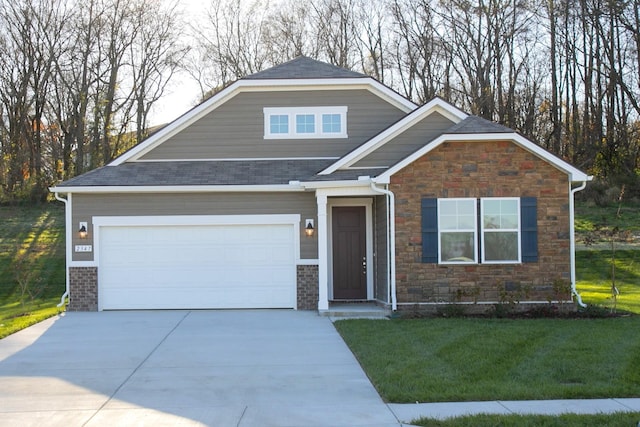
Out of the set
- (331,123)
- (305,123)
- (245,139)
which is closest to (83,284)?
(245,139)

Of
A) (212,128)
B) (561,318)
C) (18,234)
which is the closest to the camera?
(561,318)

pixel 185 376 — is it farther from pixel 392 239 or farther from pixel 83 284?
pixel 83 284

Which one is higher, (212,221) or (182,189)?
(182,189)

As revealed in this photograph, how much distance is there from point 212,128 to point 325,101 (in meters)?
2.76

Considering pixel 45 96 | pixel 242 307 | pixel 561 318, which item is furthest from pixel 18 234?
pixel 561 318

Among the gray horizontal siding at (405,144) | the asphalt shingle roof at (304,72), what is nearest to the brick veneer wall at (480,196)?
the gray horizontal siding at (405,144)

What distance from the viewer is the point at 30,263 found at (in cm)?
2281

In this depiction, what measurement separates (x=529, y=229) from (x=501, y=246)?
0.64 meters

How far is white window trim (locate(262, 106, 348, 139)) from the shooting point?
55.9 feet

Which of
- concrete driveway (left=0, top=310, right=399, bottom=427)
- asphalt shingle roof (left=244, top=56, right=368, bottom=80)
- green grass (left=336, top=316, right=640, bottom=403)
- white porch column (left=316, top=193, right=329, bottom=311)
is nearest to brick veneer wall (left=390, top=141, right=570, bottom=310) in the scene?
green grass (left=336, top=316, right=640, bottom=403)

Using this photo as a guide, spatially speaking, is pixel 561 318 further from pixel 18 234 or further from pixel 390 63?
pixel 390 63

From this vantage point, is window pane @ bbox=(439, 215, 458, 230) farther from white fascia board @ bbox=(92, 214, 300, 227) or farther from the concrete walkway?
white fascia board @ bbox=(92, 214, 300, 227)

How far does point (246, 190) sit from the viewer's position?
15750 millimetres

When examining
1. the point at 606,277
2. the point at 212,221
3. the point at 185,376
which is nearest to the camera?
the point at 185,376
